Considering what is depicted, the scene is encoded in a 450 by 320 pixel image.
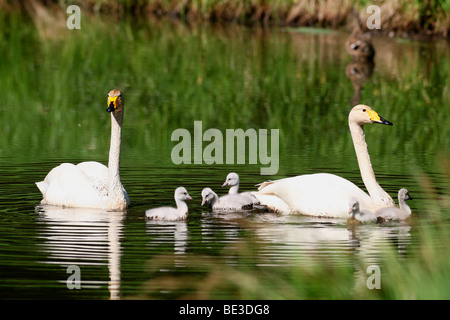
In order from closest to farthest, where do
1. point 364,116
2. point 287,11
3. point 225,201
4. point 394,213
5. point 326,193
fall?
point 394,213 < point 326,193 < point 225,201 < point 364,116 < point 287,11

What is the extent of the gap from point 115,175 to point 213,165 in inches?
92.7

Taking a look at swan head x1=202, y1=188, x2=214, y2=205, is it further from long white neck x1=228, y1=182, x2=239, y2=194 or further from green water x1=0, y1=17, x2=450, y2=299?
long white neck x1=228, y1=182, x2=239, y2=194

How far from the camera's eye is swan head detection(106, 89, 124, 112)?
36.3 ft

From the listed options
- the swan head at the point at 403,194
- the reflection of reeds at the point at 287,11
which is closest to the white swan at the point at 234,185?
the swan head at the point at 403,194

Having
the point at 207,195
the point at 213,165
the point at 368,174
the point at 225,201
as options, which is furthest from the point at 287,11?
the point at 207,195

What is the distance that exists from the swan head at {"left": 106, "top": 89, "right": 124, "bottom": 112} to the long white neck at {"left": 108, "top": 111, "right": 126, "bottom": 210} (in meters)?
0.08

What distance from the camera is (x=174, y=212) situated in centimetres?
1039

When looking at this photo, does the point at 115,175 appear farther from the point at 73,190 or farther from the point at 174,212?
the point at 174,212

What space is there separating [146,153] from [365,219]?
4123mm

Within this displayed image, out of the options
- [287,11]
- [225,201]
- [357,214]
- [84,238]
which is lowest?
[84,238]

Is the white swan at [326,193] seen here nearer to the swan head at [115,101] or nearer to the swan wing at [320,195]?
the swan wing at [320,195]

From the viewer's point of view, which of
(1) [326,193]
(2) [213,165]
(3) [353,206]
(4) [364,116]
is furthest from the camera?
(2) [213,165]

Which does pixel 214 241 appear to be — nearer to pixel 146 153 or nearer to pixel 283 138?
pixel 146 153

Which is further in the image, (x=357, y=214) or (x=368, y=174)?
(x=368, y=174)
